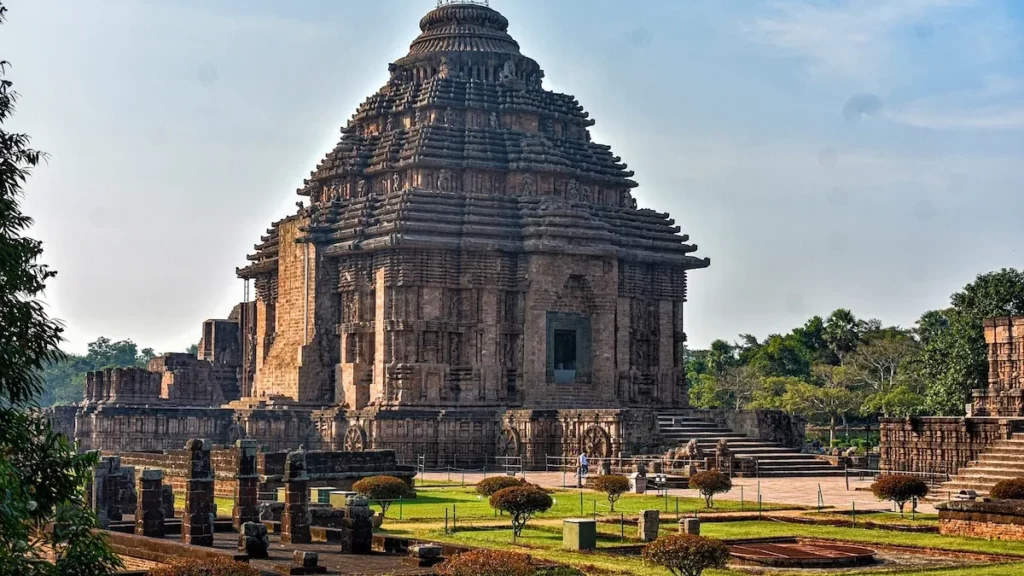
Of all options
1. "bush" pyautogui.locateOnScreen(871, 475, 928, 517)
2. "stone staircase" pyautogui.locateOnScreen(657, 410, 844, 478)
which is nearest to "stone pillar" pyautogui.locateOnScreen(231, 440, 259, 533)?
"bush" pyautogui.locateOnScreen(871, 475, 928, 517)

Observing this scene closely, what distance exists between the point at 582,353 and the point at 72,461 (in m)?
43.9

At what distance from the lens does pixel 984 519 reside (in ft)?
101

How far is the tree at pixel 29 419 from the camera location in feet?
55.0

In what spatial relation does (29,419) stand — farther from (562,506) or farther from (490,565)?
(562,506)

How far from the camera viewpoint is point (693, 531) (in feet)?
97.8

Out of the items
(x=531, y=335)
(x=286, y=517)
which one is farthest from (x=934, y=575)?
(x=531, y=335)

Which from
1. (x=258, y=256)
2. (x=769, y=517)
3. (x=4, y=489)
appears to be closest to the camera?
(x=4, y=489)

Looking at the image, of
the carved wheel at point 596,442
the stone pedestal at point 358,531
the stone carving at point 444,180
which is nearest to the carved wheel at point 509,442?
the carved wheel at point 596,442

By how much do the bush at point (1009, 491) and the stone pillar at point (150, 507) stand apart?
57.2 ft

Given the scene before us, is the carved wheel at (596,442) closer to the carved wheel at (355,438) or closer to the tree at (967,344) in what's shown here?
the carved wheel at (355,438)

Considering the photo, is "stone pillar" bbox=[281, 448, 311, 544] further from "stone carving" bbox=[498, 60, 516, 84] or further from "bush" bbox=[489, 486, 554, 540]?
"stone carving" bbox=[498, 60, 516, 84]

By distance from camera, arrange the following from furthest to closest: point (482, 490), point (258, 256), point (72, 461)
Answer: point (258, 256) < point (482, 490) < point (72, 461)

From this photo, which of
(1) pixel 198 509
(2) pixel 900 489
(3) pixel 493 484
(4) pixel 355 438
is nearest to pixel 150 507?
(1) pixel 198 509

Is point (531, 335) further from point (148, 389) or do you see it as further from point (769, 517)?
point (769, 517)
